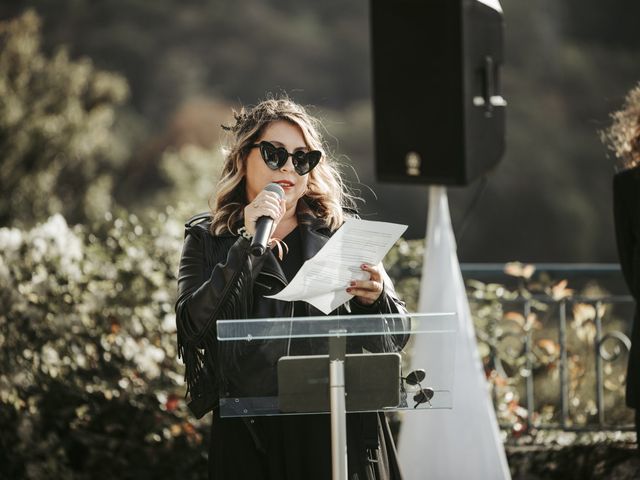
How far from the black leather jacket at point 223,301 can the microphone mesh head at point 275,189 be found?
5.6 inches

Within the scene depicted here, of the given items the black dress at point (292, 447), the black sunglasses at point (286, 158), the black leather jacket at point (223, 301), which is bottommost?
the black dress at point (292, 447)

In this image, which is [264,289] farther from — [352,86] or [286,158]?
[352,86]

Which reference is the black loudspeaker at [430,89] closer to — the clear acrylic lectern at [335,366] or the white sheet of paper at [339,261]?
the white sheet of paper at [339,261]

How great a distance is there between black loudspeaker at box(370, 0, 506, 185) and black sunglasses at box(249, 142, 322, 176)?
0.32 metres

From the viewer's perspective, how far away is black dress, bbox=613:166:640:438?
12.2 feet

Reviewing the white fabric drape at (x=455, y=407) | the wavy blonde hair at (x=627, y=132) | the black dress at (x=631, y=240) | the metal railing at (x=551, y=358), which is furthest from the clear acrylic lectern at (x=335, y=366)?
the metal railing at (x=551, y=358)

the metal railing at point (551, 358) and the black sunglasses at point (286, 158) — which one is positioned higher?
the black sunglasses at point (286, 158)

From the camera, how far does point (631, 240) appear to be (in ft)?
12.6

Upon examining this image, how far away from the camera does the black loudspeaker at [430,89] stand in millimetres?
2979

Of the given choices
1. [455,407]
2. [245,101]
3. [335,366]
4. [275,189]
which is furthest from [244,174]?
[245,101]

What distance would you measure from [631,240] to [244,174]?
1.59m

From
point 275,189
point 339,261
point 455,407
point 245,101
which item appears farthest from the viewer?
point 245,101

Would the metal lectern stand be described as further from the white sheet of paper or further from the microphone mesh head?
the microphone mesh head

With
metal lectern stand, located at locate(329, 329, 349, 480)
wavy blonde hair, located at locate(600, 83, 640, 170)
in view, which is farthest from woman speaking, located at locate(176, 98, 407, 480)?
wavy blonde hair, located at locate(600, 83, 640, 170)
